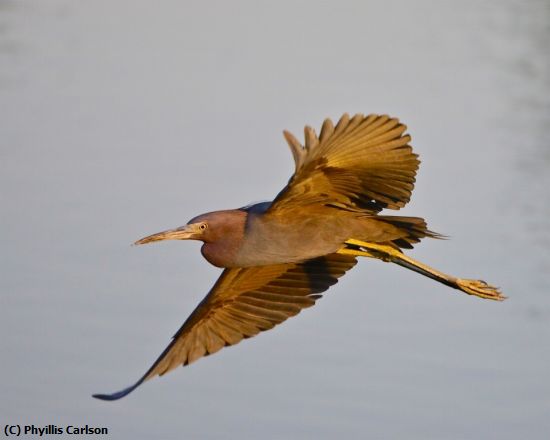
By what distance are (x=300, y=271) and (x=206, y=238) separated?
73 cm

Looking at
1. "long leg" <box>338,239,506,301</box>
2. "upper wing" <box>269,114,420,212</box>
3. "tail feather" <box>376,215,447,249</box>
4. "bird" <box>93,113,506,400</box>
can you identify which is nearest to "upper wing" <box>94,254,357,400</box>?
"bird" <box>93,113,506,400</box>

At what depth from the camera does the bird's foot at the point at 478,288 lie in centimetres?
866

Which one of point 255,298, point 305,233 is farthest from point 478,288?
point 305,233

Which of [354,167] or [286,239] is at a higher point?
[354,167]

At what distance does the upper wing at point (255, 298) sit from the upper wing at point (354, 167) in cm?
65

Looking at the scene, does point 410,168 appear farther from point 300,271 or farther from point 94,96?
point 94,96

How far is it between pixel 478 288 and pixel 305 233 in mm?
1471

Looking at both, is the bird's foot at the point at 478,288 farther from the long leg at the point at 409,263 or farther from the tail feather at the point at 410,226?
the tail feather at the point at 410,226

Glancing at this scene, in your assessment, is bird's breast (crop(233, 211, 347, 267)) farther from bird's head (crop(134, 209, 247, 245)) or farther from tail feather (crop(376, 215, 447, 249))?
tail feather (crop(376, 215, 447, 249))

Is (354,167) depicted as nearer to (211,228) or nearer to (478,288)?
(211,228)

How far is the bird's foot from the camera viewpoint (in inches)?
341

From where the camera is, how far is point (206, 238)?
7805 mm

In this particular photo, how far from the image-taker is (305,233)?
7.67m

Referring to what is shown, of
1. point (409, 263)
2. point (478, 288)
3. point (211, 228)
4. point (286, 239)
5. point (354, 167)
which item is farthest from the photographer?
point (478, 288)
